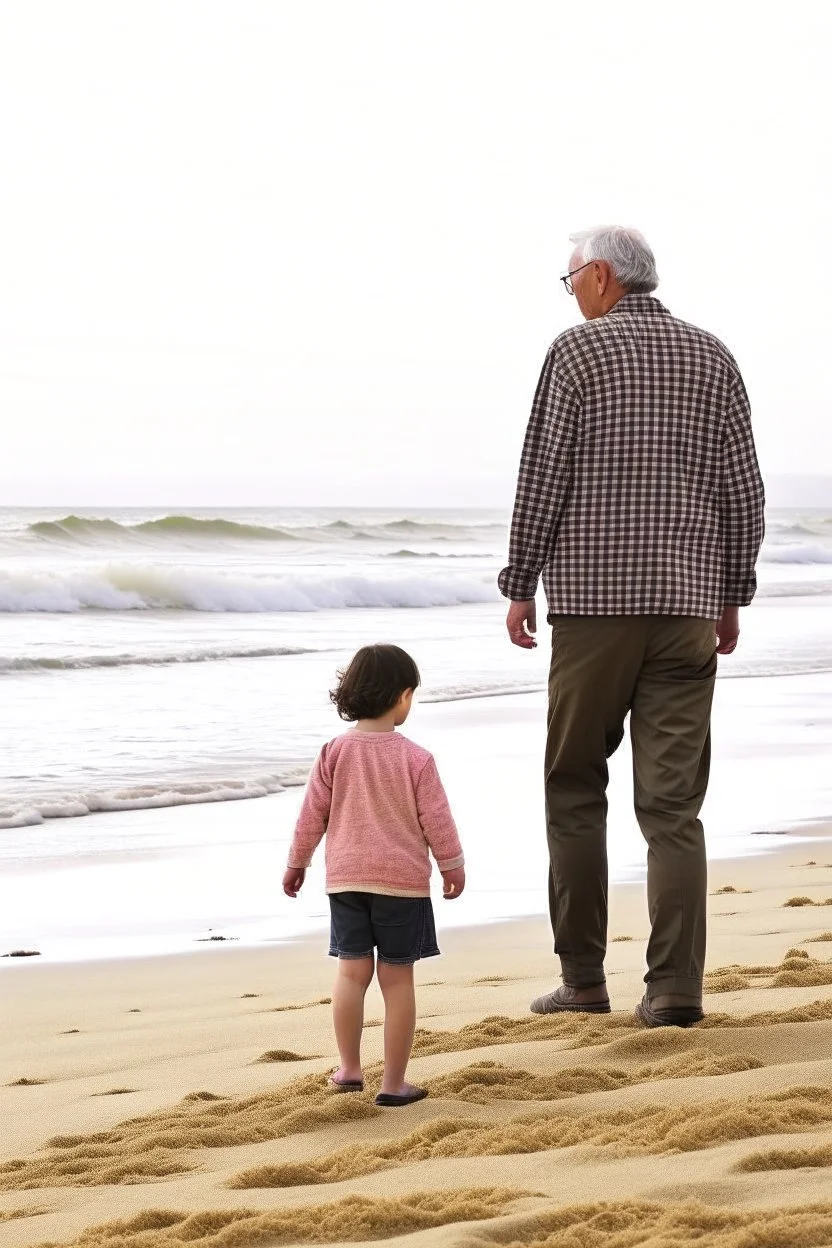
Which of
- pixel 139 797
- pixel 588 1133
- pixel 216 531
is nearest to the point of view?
pixel 588 1133

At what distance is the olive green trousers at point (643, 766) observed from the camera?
134 inches

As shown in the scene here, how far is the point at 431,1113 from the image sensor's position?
2834 millimetres

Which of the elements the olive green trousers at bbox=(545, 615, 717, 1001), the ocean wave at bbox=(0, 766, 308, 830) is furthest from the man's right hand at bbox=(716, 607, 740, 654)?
the ocean wave at bbox=(0, 766, 308, 830)

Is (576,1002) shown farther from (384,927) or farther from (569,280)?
(569,280)

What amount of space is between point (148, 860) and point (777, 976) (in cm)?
323

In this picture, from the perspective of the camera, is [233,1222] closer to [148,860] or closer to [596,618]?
[596,618]

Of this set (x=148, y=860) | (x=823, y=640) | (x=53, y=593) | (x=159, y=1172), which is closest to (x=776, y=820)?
(x=148, y=860)

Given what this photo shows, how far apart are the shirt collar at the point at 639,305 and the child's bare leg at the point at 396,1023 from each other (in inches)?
66.2

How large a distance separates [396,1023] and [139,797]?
4919 mm

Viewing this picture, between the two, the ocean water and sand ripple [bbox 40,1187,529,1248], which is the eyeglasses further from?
the ocean water

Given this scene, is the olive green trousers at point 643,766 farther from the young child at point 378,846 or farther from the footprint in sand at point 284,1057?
the footprint in sand at point 284,1057

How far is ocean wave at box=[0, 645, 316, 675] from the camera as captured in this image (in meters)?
14.4

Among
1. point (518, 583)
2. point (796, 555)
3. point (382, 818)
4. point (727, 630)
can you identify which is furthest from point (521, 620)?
point (796, 555)

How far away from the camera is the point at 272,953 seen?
4832 mm
